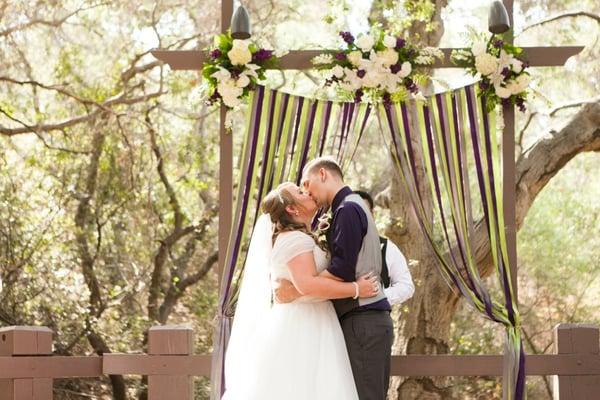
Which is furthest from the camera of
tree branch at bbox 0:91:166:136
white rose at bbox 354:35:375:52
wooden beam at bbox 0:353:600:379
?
tree branch at bbox 0:91:166:136

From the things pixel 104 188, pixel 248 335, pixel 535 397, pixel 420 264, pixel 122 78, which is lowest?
pixel 535 397

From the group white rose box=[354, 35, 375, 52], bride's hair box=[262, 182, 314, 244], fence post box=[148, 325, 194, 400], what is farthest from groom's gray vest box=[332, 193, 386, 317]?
white rose box=[354, 35, 375, 52]

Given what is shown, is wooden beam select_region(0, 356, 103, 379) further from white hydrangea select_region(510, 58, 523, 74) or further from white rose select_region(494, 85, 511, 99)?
white hydrangea select_region(510, 58, 523, 74)

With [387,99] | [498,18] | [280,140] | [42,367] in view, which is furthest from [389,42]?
[42,367]

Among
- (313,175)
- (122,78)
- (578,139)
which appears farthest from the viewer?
(122,78)

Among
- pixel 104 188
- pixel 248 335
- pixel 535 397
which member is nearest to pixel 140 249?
pixel 104 188

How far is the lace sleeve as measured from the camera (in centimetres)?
461

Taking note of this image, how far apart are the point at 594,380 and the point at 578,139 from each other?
3.94m

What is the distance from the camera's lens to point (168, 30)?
1160 centimetres

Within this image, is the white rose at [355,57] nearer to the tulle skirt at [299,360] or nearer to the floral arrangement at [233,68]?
the floral arrangement at [233,68]

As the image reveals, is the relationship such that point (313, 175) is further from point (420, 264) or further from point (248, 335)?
point (420, 264)

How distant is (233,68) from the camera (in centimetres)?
585

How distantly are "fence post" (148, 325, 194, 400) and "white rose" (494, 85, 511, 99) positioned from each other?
2267 millimetres

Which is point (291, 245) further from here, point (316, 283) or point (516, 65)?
point (516, 65)
